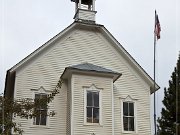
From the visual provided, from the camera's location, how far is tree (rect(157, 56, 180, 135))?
36884mm

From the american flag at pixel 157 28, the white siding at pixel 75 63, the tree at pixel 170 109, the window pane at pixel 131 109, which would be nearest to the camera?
the white siding at pixel 75 63

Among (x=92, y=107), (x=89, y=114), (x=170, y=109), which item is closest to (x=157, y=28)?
(x=92, y=107)

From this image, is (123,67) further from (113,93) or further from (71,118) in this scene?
(71,118)

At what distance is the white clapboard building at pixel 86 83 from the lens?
23172 mm

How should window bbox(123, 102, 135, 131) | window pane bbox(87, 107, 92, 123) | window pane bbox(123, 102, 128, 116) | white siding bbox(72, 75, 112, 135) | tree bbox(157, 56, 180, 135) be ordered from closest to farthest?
1. white siding bbox(72, 75, 112, 135)
2. window pane bbox(87, 107, 92, 123)
3. window bbox(123, 102, 135, 131)
4. window pane bbox(123, 102, 128, 116)
5. tree bbox(157, 56, 180, 135)

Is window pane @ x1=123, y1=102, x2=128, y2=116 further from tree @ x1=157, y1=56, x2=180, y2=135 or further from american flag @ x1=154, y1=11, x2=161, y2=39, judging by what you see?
tree @ x1=157, y1=56, x2=180, y2=135

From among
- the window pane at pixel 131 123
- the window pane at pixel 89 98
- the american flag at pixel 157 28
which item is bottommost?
the window pane at pixel 131 123

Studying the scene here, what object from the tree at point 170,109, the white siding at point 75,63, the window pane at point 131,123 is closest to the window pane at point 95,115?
the white siding at point 75,63

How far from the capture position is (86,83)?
2361 centimetres

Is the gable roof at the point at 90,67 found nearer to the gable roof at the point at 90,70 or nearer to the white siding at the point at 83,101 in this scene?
the gable roof at the point at 90,70

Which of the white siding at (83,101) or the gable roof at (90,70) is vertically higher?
the gable roof at (90,70)

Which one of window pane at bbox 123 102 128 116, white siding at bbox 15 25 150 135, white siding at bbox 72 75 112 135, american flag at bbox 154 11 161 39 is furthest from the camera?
window pane at bbox 123 102 128 116

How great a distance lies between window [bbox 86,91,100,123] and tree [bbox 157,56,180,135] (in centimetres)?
1452

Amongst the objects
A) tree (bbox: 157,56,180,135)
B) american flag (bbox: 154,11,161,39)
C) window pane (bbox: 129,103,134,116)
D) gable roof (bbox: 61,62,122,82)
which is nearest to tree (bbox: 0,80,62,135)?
gable roof (bbox: 61,62,122,82)
